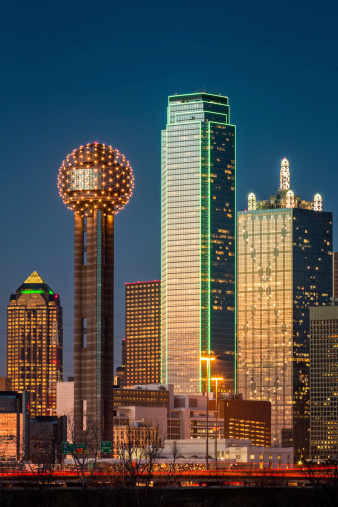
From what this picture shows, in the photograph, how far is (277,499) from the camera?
182 meters

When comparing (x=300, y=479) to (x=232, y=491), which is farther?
(x=300, y=479)

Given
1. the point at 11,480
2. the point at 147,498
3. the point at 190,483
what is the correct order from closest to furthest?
the point at 147,498
the point at 11,480
the point at 190,483

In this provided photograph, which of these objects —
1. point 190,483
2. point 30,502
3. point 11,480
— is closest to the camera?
point 30,502

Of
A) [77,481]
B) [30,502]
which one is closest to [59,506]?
[30,502]

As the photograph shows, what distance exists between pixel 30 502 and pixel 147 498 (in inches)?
823

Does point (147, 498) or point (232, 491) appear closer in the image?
point (147, 498)

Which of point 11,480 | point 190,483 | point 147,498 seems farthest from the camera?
point 190,483

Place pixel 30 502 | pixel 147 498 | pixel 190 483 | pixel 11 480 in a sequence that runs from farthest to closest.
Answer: pixel 190 483, pixel 11 480, pixel 30 502, pixel 147 498

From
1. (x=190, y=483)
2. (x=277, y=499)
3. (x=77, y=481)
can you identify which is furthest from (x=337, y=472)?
(x=77, y=481)

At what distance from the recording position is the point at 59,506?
178 meters

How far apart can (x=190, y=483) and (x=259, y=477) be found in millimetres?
10786

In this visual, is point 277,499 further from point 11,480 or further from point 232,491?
point 11,480

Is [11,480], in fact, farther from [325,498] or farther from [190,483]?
[325,498]

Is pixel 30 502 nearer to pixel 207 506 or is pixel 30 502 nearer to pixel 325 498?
pixel 207 506
